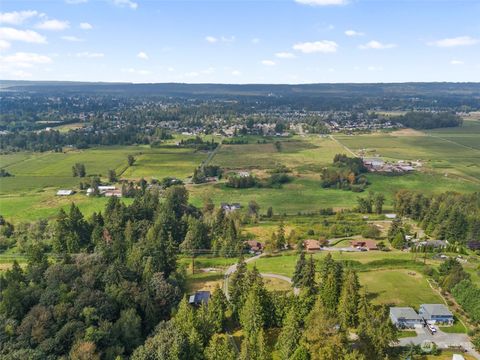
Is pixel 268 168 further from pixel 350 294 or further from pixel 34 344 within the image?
pixel 34 344

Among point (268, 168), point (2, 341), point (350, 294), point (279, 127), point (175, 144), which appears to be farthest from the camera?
point (279, 127)

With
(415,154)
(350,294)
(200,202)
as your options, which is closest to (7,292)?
(350,294)

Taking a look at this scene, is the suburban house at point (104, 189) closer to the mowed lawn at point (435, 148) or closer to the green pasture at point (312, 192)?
the green pasture at point (312, 192)

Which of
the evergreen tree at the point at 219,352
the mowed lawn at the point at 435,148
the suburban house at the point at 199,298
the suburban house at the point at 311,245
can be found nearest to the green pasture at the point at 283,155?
the mowed lawn at the point at 435,148

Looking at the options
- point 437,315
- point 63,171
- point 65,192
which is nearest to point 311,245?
point 437,315

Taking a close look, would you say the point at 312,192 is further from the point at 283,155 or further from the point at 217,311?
the point at 217,311

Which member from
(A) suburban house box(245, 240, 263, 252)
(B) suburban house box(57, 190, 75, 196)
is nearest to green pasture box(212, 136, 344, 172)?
(B) suburban house box(57, 190, 75, 196)

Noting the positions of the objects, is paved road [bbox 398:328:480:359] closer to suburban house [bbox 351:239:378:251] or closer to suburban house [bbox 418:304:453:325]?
suburban house [bbox 418:304:453:325]

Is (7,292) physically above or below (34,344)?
above
